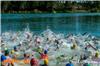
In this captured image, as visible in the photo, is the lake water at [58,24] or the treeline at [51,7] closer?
the lake water at [58,24]

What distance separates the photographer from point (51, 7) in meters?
26.5

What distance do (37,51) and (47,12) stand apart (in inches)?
742

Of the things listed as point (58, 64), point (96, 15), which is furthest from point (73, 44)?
point (96, 15)

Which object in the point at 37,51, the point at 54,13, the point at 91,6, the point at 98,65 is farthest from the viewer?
the point at 54,13

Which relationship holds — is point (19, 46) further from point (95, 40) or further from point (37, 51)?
point (95, 40)

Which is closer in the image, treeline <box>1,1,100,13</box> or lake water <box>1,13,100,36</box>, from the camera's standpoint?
lake water <box>1,13,100,36</box>

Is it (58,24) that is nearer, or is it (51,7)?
(58,24)

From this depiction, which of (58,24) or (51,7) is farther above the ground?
(51,7)

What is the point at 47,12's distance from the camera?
95.3ft

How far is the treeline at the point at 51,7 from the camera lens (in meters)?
24.9

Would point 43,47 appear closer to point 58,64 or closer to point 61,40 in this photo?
point 61,40

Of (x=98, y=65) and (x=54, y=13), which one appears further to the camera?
(x=54, y=13)

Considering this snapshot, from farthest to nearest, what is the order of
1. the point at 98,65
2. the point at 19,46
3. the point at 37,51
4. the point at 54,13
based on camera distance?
the point at 54,13 → the point at 19,46 → the point at 37,51 → the point at 98,65

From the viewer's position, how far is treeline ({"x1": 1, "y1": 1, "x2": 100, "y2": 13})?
2491cm
